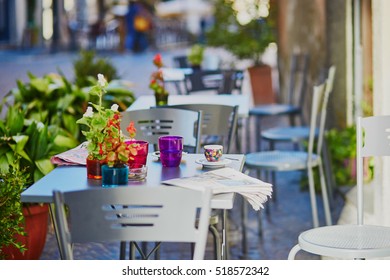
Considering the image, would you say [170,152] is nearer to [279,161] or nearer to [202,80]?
[279,161]

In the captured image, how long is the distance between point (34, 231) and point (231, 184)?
185cm

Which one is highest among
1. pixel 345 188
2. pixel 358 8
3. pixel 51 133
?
pixel 358 8

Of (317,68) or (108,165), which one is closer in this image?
(108,165)

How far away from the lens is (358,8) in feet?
23.9

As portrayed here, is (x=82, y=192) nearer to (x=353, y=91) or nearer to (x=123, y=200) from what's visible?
(x=123, y=200)

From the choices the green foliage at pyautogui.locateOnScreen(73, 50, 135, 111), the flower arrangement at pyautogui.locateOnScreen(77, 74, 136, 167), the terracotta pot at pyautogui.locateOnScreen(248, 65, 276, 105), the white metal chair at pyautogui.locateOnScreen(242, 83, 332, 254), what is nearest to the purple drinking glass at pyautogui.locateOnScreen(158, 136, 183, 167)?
the flower arrangement at pyautogui.locateOnScreen(77, 74, 136, 167)

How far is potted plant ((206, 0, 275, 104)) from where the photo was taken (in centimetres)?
1179

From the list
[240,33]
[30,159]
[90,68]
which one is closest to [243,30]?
[240,33]

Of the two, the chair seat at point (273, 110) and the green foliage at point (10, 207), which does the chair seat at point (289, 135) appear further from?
the green foliage at point (10, 207)

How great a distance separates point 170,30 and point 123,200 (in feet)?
90.7

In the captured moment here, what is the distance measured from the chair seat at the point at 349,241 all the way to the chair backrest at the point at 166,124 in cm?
97

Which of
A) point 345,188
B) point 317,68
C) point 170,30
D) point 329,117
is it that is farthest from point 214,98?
point 170,30

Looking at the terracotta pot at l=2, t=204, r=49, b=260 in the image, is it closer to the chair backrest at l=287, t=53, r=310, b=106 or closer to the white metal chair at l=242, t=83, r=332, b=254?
the white metal chair at l=242, t=83, r=332, b=254
